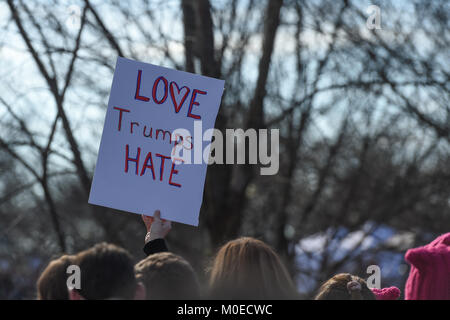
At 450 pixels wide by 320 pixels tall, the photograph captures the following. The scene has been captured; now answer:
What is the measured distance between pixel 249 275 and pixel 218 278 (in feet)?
0.42

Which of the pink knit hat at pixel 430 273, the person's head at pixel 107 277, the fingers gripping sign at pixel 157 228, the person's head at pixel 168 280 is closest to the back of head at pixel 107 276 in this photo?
the person's head at pixel 107 277

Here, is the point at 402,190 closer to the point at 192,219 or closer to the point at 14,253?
the point at 14,253

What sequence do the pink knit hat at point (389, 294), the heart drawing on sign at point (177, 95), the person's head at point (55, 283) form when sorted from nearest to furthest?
the person's head at point (55, 283) → the pink knit hat at point (389, 294) → the heart drawing on sign at point (177, 95)

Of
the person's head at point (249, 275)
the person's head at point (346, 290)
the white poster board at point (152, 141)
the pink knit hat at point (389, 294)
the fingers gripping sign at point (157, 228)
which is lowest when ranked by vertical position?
the pink knit hat at point (389, 294)

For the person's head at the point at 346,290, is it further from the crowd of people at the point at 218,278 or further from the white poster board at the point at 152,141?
the white poster board at the point at 152,141

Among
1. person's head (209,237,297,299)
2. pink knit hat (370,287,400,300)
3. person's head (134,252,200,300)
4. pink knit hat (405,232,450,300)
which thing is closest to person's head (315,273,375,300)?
person's head (209,237,297,299)

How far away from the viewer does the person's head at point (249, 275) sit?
8.66 ft

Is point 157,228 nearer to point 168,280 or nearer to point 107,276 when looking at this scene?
point 168,280

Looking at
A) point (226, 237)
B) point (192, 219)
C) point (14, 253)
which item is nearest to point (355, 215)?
point (226, 237)

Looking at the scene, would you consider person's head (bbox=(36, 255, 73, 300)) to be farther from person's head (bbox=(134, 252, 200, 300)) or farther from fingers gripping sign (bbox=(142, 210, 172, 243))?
fingers gripping sign (bbox=(142, 210, 172, 243))

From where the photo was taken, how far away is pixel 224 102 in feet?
21.5

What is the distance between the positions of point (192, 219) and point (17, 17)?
3033mm

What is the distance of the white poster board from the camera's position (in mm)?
3422
